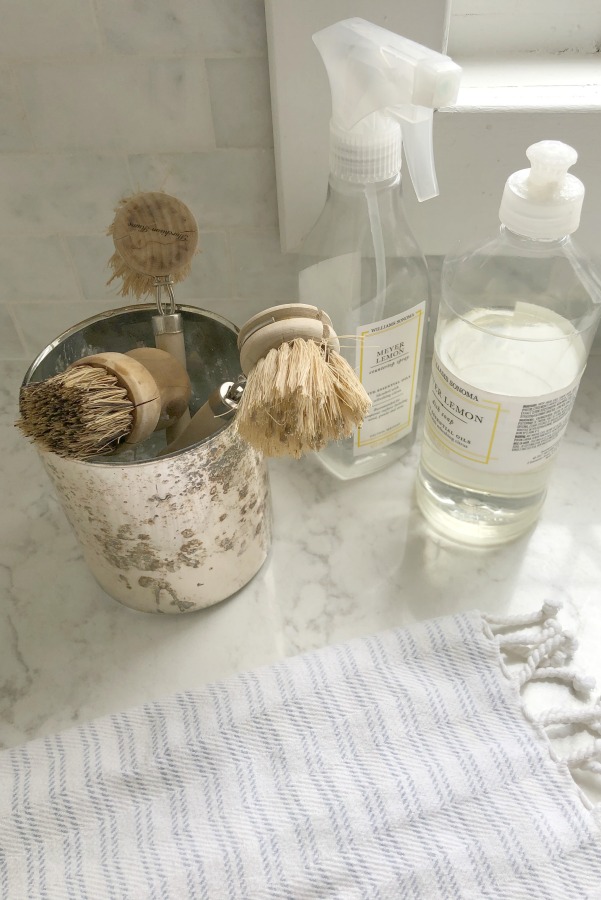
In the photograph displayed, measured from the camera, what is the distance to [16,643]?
1.47 feet

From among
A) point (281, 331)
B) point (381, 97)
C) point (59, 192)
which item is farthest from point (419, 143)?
point (59, 192)

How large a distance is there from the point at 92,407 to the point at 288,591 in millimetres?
199

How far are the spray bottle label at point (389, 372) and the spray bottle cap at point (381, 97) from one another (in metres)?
0.08

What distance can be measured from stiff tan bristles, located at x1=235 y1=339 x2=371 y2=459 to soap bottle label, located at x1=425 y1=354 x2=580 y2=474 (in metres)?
0.12

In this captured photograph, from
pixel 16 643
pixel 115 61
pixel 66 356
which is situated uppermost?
pixel 115 61

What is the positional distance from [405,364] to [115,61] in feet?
0.82

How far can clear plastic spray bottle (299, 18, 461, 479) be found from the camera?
1.16ft

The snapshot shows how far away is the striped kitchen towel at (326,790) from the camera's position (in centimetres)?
34

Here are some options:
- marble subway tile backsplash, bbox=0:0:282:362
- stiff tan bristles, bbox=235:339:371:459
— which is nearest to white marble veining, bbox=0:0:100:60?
marble subway tile backsplash, bbox=0:0:282:362

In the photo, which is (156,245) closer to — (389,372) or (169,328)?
(169,328)

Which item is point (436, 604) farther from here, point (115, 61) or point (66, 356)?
point (115, 61)

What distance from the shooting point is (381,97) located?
14.0 inches

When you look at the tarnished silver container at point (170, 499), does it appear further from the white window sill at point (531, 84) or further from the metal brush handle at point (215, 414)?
the white window sill at point (531, 84)

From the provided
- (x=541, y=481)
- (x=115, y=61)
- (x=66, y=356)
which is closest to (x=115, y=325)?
(x=66, y=356)
